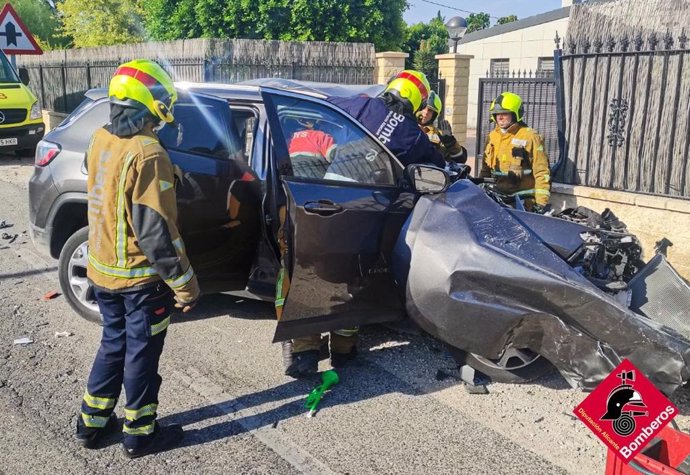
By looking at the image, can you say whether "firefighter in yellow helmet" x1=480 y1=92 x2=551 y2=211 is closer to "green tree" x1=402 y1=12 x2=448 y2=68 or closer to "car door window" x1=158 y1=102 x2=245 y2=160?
"car door window" x1=158 y1=102 x2=245 y2=160

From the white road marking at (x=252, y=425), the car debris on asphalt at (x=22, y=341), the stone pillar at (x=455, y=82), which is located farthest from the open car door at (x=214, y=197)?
the stone pillar at (x=455, y=82)

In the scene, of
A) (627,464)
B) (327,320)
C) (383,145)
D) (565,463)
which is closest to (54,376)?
(327,320)

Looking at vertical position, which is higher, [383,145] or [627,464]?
[383,145]

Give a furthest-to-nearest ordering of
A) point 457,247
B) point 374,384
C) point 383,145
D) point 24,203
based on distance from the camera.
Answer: point 24,203
point 383,145
point 374,384
point 457,247

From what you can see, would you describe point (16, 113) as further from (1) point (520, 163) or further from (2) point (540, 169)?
(2) point (540, 169)

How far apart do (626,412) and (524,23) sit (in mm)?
22274

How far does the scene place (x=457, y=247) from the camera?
4051mm

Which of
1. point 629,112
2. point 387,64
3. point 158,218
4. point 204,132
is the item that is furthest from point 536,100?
point 158,218

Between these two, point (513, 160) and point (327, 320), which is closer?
point (327, 320)

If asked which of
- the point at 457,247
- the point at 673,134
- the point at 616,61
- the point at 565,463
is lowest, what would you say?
the point at 565,463

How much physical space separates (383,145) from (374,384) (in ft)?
5.17

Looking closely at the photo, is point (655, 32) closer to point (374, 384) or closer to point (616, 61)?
point (616, 61)

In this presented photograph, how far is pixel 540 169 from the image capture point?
21.2 feet

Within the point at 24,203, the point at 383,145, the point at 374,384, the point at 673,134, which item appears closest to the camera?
the point at 374,384
